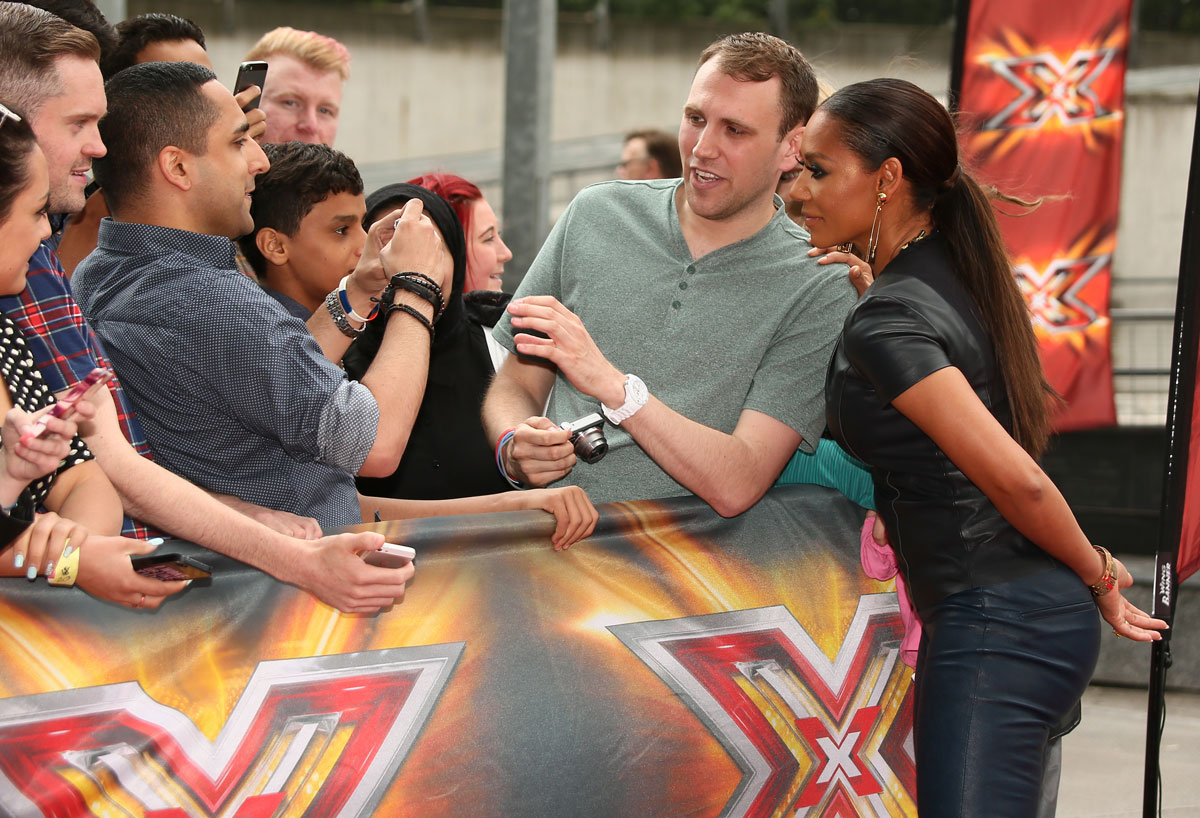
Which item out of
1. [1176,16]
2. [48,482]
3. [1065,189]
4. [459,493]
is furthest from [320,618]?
[1176,16]

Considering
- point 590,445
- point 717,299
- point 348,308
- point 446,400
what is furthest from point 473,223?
point 590,445

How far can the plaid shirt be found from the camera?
2301mm

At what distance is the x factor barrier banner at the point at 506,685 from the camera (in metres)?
2.31

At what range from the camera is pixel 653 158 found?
634 centimetres

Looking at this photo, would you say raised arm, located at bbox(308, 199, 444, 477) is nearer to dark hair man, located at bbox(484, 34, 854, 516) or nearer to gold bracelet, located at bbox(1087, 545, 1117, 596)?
→ dark hair man, located at bbox(484, 34, 854, 516)

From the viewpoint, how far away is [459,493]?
3465 mm

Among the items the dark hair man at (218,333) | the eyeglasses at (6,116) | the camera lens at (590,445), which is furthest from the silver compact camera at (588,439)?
the eyeglasses at (6,116)

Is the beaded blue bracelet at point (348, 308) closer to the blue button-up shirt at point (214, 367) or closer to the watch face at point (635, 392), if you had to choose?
the blue button-up shirt at point (214, 367)

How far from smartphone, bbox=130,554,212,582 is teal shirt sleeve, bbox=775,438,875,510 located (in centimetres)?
148

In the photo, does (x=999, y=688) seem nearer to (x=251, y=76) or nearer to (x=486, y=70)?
(x=251, y=76)

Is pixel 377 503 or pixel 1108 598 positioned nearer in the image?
pixel 1108 598

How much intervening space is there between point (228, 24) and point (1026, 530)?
16.0 meters

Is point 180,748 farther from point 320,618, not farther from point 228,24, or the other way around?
point 228,24

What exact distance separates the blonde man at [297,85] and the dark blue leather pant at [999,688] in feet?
10.5
